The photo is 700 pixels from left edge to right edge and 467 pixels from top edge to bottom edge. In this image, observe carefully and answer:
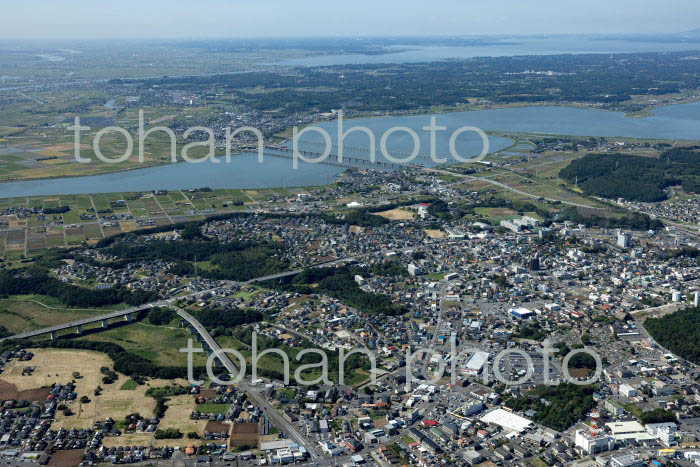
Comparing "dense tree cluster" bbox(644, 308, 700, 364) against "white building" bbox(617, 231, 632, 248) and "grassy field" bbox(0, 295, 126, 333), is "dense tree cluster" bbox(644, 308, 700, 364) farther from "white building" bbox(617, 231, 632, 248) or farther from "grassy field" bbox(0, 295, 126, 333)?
"grassy field" bbox(0, 295, 126, 333)

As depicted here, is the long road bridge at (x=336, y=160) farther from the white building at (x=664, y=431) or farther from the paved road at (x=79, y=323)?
the white building at (x=664, y=431)

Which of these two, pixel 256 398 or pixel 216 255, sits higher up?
pixel 216 255

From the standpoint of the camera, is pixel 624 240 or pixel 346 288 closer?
pixel 346 288

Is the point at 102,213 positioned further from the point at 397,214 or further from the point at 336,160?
the point at 336,160

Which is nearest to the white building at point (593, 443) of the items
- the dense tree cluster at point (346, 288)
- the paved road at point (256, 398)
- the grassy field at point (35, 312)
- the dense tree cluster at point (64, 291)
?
the paved road at point (256, 398)

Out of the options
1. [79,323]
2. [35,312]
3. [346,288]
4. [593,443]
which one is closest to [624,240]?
[346,288]

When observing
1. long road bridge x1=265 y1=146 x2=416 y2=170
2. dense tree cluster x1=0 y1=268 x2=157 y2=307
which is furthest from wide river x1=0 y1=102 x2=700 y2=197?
dense tree cluster x1=0 y1=268 x2=157 y2=307

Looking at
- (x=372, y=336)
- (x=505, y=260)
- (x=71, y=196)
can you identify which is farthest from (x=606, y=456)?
(x=71, y=196)
